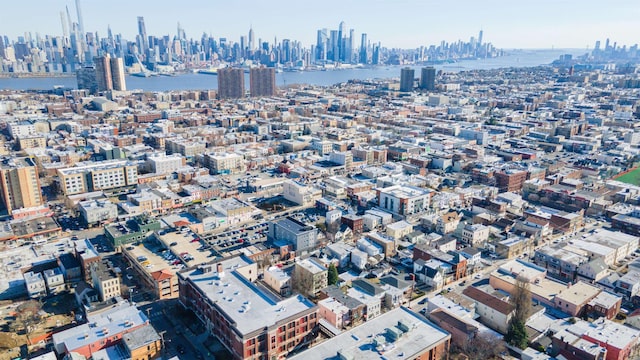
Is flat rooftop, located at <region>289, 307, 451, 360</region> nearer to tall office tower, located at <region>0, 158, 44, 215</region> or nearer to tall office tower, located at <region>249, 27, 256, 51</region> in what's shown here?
tall office tower, located at <region>0, 158, 44, 215</region>

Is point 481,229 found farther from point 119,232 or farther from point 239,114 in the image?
point 239,114

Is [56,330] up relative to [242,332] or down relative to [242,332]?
down

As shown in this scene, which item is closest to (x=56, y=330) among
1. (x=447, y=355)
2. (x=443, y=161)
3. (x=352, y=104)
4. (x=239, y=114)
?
(x=447, y=355)

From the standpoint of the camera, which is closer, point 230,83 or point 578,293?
point 578,293

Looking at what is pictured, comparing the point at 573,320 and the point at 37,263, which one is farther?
the point at 37,263

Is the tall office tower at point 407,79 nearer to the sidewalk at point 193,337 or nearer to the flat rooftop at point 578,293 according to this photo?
the flat rooftop at point 578,293

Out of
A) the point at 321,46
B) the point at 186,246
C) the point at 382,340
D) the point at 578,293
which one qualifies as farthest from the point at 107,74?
the point at 321,46

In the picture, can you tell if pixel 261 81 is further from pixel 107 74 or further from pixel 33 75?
pixel 33 75
